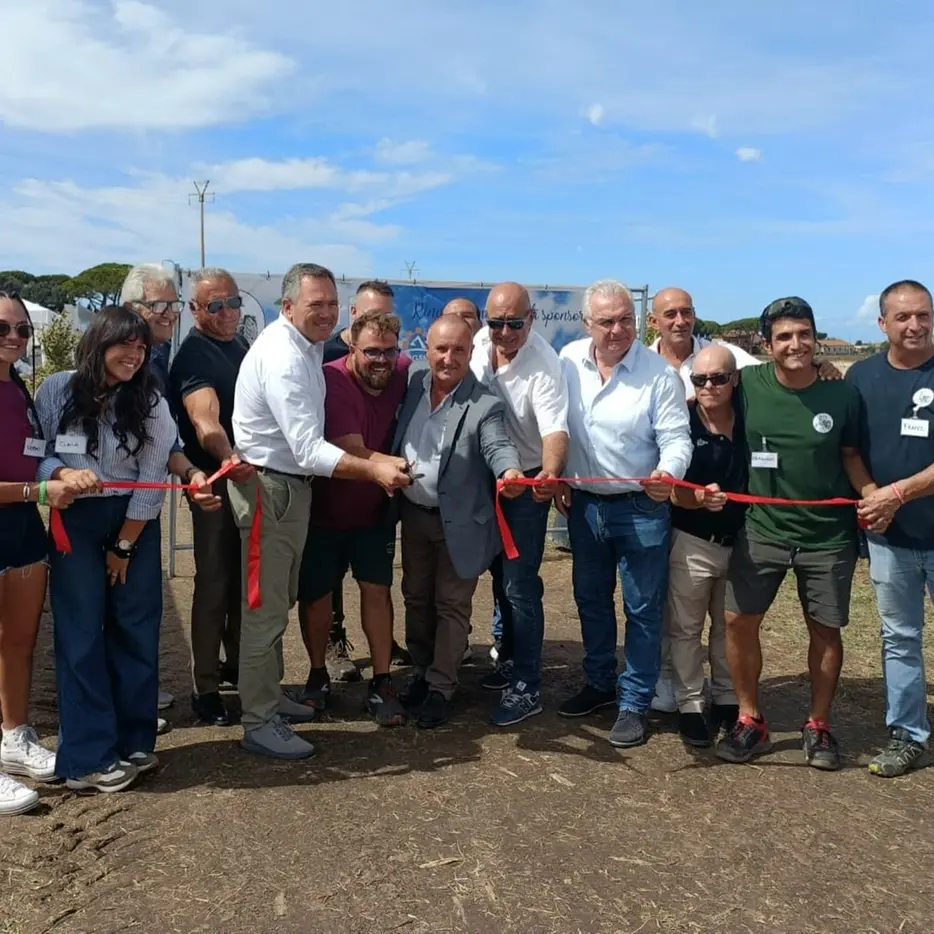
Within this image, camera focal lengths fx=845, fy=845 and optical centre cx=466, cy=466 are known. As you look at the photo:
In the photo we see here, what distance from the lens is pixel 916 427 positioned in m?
3.98

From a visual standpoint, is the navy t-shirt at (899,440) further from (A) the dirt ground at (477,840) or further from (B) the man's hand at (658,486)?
(A) the dirt ground at (477,840)

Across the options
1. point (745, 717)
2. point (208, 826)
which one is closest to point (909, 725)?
point (745, 717)

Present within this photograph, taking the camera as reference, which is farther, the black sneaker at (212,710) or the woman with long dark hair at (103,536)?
the black sneaker at (212,710)

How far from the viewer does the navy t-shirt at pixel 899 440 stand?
13.2ft

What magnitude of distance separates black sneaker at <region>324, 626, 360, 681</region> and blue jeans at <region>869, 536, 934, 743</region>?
310cm

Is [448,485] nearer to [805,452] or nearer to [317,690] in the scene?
[317,690]

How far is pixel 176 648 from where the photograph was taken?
19.9 ft

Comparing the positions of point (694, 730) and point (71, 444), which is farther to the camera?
point (694, 730)

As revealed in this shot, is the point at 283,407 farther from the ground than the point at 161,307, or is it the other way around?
the point at 161,307

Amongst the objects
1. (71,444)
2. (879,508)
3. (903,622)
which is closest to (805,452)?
(879,508)

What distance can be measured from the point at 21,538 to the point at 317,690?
6.21ft

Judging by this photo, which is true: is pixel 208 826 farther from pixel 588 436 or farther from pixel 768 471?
pixel 768 471

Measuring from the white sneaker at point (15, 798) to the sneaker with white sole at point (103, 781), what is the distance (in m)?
0.16

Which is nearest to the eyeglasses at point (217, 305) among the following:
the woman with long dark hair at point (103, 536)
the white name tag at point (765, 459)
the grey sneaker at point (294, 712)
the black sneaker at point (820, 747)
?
the woman with long dark hair at point (103, 536)
